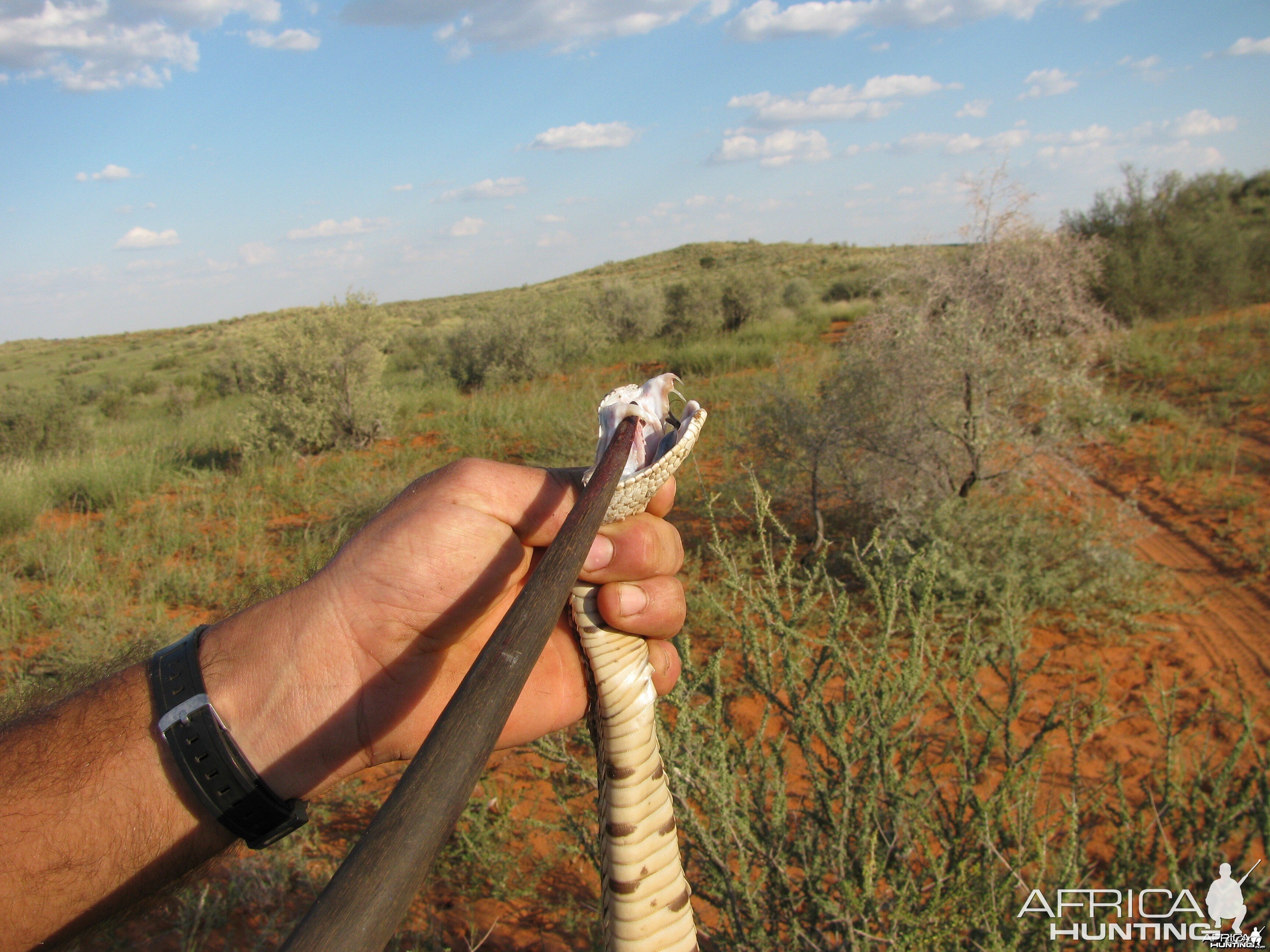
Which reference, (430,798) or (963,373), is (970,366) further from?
(430,798)

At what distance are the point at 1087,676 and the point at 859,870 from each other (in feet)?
11.1

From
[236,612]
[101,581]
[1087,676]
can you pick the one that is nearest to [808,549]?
[1087,676]

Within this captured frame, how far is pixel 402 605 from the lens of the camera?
4.63 ft

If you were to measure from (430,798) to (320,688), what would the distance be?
1.00m

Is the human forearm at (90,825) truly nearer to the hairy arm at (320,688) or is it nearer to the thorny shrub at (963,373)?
the hairy arm at (320,688)

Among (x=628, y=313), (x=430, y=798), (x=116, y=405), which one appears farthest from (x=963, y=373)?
(x=116, y=405)

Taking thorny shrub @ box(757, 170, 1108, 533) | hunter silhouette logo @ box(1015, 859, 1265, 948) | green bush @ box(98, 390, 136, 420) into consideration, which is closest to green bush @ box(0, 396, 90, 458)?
green bush @ box(98, 390, 136, 420)

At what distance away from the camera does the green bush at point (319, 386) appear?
372 inches

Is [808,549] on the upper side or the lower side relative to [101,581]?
lower

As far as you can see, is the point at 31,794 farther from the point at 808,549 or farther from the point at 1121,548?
the point at 1121,548

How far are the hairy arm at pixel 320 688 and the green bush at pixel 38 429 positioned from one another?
1271 centimetres

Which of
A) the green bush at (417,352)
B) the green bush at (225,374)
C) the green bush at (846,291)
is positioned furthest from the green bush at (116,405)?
the green bush at (846,291)

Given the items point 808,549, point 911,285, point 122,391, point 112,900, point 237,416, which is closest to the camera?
point 112,900

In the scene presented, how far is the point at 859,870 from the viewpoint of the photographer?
6.16 ft
